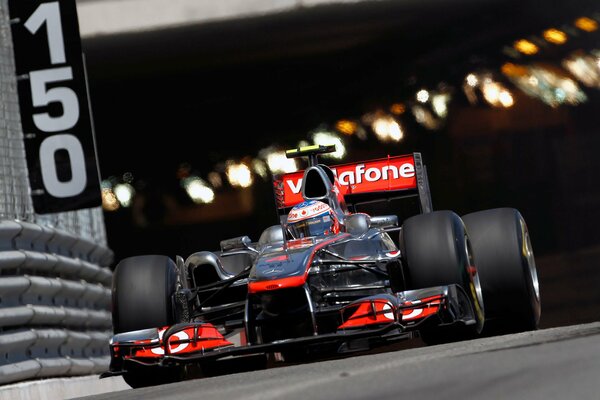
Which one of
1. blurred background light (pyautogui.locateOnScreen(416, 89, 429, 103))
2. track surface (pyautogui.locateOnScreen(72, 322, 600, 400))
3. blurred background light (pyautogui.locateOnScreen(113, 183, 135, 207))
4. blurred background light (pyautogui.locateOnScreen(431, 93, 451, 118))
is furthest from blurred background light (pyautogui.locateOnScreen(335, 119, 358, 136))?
track surface (pyautogui.locateOnScreen(72, 322, 600, 400))

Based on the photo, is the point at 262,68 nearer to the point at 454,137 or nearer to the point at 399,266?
the point at 454,137

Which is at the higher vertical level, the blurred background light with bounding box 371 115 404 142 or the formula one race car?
the blurred background light with bounding box 371 115 404 142

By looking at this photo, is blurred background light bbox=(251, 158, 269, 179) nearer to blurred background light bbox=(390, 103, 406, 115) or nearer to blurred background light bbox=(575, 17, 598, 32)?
blurred background light bbox=(390, 103, 406, 115)

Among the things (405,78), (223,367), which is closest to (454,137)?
(405,78)

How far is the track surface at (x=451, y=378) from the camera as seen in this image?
4918 millimetres

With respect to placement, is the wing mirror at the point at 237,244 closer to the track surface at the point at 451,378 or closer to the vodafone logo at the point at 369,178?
the vodafone logo at the point at 369,178

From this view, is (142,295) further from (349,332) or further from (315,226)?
(349,332)

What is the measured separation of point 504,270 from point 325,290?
4.75 ft

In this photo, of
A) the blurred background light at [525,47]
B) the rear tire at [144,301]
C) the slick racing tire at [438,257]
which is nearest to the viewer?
the slick racing tire at [438,257]

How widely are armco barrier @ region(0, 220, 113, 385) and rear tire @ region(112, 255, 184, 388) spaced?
0.56 m

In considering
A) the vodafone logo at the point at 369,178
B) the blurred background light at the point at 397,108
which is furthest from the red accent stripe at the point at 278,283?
the blurred background light at the point at 397,108

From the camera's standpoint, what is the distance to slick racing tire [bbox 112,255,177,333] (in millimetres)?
9930

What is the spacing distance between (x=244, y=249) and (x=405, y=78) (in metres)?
9.55

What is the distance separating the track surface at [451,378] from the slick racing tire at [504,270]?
274 centimetres
